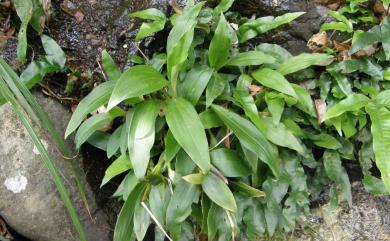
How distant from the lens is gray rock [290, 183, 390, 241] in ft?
6.66

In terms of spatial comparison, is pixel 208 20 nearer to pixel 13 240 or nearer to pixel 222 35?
pixel 222 35

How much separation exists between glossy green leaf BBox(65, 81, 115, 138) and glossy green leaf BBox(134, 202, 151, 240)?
0.46m

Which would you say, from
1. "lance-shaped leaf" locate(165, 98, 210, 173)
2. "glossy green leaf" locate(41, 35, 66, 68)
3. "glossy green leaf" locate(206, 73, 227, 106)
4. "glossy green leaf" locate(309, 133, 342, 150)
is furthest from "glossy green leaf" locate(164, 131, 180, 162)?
Result: "glossy green leaf" locate(41, 35, 66, 68)

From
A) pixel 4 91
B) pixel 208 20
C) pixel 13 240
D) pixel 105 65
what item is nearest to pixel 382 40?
pixel 208 20

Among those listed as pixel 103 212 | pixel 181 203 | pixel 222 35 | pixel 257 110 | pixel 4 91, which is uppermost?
pixel 4 91

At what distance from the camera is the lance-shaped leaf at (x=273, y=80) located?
172 cm

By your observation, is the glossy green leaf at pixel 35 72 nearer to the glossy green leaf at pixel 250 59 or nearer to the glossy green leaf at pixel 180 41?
the glossy green leaf at pixel 180 41

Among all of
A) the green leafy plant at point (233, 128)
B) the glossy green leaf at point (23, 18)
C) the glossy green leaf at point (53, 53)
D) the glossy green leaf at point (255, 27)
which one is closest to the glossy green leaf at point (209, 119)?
the green leafy plant at point (233, 128)

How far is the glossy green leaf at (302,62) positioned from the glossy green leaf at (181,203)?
70 centimetres

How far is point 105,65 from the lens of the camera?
6.15ft

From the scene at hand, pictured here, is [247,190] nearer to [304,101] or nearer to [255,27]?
[304,101]

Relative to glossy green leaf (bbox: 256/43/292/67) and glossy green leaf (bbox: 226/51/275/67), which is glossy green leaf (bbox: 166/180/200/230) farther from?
glossy green leaf (bbox: 256/43/292/67)

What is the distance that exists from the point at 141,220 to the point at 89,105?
56 cm

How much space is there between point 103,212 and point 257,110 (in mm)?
967
